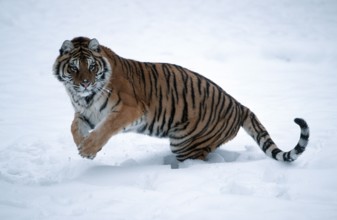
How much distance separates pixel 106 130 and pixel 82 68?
1.89 ft

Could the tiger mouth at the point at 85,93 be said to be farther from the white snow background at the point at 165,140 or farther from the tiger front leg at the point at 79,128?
the white snow background at the point at 165,140

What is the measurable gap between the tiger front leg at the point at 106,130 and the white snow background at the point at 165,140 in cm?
17

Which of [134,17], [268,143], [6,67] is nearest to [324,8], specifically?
[134,17]

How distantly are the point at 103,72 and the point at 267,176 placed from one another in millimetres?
1679

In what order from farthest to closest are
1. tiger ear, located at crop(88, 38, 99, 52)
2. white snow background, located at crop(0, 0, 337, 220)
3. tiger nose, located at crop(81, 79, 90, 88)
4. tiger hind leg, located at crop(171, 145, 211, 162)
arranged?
1. tiger hind leg, located at crop(171, 145, 211, 162)
2. tiger ear, located at crop(88, 38, 99, 52)
3. tiger nose, located at crop(81, 79, 90, 88)
4. white snow background, located at crop(0, 0, 337, 220)

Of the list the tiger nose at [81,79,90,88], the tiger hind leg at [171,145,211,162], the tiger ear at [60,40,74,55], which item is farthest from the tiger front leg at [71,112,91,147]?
the tiger hind leg at [171,145,211,162]

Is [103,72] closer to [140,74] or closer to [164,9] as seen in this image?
[140,74]

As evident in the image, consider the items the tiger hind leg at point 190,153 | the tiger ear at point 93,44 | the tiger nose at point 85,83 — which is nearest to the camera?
the tiger nose at point 85,83

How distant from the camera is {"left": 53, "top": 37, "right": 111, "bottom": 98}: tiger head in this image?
362 cm

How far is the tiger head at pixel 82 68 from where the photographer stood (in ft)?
11.9

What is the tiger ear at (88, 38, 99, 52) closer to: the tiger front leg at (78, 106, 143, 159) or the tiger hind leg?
the tiger front leg at (78, 106, 143, 159)

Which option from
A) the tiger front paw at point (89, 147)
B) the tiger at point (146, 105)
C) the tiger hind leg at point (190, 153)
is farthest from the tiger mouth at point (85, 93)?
the tiger hind leg at point (190, 153)

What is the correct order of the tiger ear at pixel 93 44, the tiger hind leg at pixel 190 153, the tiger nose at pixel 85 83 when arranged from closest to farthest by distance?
the tiger nose at pixel 85 83
the tiger ear at pixel 93 44
the tiger hind leg at pixel 190 153

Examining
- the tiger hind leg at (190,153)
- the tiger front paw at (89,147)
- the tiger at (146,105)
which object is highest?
the tiger at (146,105)
